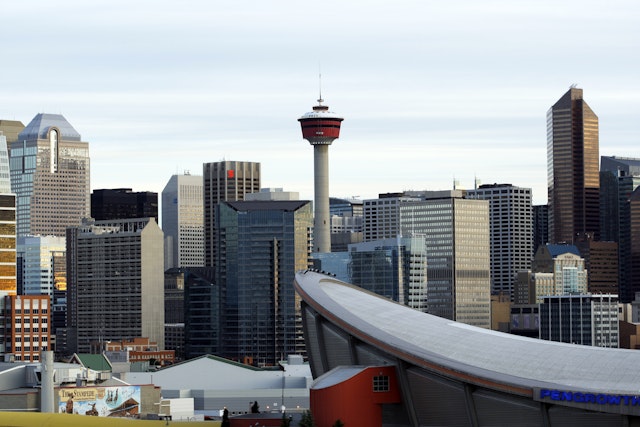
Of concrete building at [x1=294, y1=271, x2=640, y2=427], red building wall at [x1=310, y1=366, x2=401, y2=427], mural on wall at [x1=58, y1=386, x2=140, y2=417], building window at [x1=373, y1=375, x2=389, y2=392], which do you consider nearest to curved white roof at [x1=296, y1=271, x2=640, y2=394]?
concrete building at [x1=294, y1=271, x2=640, y2=427]

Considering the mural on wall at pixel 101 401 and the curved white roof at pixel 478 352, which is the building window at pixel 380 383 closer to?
the curved white roof at pixel 478 352

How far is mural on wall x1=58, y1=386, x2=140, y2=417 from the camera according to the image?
134250 millimetres

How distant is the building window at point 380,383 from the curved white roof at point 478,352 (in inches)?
66.0

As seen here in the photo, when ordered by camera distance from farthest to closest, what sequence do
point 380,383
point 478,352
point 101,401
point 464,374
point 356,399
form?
point 101,401
point 478,352
point 380,383
point 356,399
point 464,374

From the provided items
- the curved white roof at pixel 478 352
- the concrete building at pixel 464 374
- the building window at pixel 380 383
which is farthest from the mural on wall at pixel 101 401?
the building window at pixel 380 383

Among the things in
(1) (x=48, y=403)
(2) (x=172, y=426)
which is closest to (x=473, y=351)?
(2) (x=172, y=426)

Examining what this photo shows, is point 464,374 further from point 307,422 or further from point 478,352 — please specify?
point 307,422

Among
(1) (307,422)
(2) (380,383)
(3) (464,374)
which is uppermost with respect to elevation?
(3) (464,374)

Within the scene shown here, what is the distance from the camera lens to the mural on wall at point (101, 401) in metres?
134

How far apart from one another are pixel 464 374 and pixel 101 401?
5234cm

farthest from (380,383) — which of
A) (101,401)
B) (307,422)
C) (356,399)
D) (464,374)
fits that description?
(101,401)

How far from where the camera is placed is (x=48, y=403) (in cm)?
12800

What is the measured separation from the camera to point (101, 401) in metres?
137

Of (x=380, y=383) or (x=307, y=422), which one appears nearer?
(x=307, y=422)
